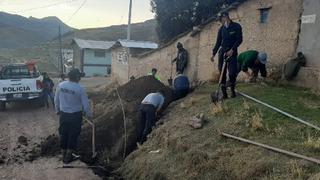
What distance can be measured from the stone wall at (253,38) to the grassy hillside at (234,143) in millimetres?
1976

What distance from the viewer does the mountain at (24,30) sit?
79000mm

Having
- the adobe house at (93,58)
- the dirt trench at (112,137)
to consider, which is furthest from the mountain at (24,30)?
the dirt trench at (112,137)

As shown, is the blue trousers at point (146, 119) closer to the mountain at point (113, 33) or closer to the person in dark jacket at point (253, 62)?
the person in dark jacket at point (253, 62)

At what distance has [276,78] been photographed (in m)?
12.2

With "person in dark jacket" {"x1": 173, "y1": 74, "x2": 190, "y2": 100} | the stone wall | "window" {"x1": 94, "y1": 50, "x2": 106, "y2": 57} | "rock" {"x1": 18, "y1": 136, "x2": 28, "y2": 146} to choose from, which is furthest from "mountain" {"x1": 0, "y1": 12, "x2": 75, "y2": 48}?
"rock" {"x1": 18, "y1": 136, "x2": 28, "y2": 146}

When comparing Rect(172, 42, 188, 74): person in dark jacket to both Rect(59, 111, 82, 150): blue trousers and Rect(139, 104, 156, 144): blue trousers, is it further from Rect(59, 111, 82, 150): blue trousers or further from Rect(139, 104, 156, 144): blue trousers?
Rect(59, 111, 82, 150): blue trousers

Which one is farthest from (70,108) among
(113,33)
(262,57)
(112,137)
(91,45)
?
(113,33)

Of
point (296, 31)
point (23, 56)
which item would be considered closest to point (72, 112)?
point (296, 31)

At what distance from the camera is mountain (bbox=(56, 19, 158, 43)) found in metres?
65.4

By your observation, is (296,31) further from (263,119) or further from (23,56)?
(23,56)

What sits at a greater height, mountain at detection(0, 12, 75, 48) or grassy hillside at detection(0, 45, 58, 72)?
mountain at detection(0, 12, 75, 48)

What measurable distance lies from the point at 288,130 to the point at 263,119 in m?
0.82

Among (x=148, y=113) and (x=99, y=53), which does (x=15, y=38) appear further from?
(x=148, y=113)

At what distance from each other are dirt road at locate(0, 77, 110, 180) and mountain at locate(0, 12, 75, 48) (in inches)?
2540
